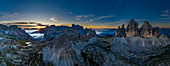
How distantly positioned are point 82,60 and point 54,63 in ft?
97.8

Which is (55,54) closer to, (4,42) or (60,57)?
(60,57)

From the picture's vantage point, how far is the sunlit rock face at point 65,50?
3359 inches

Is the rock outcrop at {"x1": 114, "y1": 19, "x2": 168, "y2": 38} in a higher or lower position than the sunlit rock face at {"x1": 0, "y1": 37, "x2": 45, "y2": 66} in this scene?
higher

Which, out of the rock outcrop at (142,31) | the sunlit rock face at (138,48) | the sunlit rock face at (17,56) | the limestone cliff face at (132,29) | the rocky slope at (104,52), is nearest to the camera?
the sunlit rock face at (138,48)

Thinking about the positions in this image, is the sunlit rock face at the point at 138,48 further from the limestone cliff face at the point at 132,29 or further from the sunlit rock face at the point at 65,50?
the sunlit rock face at the point at 65,50

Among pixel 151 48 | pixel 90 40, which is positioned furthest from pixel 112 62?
pixel 151 48

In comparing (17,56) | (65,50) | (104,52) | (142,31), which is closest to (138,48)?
(142,31)

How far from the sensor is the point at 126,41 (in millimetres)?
90312

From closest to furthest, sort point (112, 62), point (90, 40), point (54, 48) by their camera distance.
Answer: point (112, 62) → point (54, 48) → point (90, 40)

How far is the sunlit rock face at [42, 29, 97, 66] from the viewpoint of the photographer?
85312 millimetres

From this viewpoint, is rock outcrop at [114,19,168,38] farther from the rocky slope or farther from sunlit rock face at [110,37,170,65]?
sunlit rock face at [110,37,170,65]

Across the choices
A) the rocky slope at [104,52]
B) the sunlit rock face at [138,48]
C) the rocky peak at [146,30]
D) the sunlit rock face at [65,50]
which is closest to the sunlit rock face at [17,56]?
the rocky slope at [104,52]

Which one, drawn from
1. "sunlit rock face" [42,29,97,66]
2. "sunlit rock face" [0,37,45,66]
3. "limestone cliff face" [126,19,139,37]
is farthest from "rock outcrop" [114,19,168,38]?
"sunlit rock face" [0,37,45,66]

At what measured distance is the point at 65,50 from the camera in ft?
281
